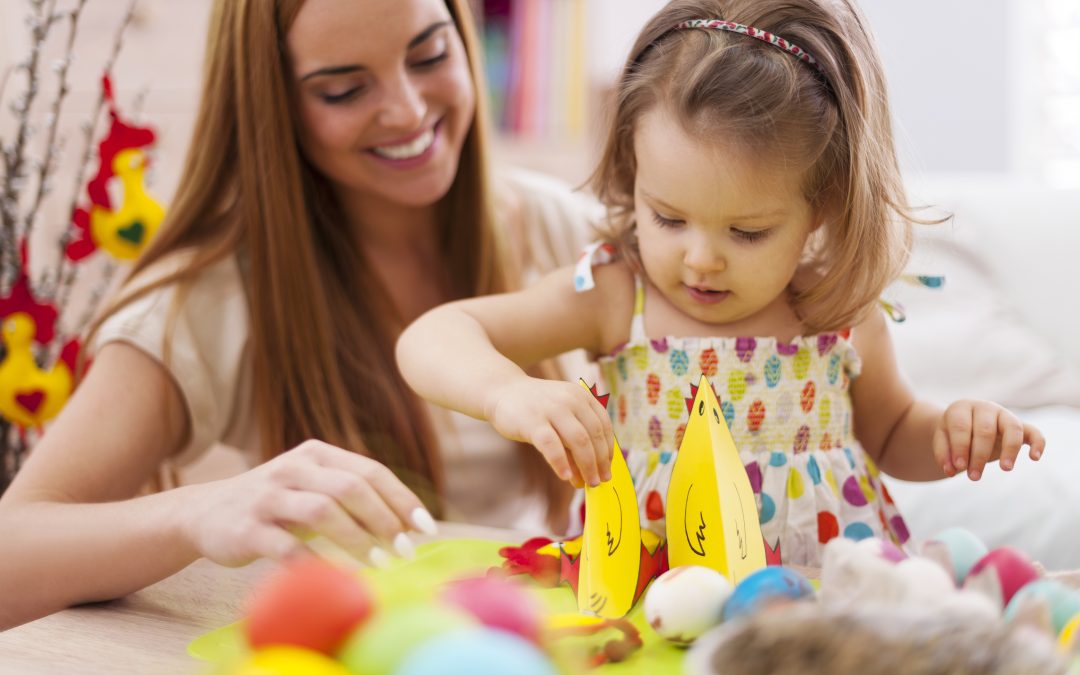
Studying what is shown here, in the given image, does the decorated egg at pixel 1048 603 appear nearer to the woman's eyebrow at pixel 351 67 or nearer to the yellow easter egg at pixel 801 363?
the yellow easter egg at pixel 801 363

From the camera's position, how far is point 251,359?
126 centimetres

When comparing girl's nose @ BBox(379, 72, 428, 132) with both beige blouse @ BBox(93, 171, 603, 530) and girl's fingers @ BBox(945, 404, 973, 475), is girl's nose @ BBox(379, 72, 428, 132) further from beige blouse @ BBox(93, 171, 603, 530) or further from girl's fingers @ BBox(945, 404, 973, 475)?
girl's fingers @ BBox(945, 404, 973, 475)

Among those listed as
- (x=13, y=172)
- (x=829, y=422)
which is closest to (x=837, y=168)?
(x=829, y=422)

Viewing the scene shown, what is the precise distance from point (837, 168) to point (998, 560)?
1.24ft

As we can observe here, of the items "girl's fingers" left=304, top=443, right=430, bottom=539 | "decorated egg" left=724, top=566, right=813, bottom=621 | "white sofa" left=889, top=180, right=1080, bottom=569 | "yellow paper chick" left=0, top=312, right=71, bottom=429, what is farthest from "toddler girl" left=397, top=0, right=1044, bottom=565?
"white sofa" left=889, top=180, right=1080, bottom=569

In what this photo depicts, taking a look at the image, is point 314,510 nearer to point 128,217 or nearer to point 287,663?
point 287,663

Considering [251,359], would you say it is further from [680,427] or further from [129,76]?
[129,76]

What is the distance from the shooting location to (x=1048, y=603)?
0.59 m

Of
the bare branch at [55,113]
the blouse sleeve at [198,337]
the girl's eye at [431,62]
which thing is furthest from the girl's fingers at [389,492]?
the bare branch at [55,113]

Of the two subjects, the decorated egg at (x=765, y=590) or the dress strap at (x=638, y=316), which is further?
the dress strap at (x=638, y=316)

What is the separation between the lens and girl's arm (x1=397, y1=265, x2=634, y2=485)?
0.70 metres

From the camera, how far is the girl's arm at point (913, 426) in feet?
2.88

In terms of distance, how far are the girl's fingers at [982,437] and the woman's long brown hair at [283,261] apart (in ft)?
2.14

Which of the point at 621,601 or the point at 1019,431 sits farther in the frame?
the point at 1019,431
